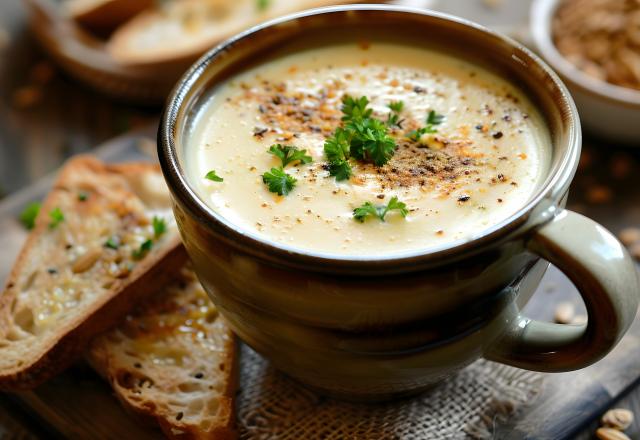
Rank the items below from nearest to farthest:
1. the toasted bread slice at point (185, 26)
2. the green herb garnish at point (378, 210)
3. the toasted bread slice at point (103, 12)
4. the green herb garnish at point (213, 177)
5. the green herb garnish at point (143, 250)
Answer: the green herb garnish at point (378, 210), the green herb garnish at point (213, 177), the green herb garnish at point (143, 250), the toasted bread slice at point (185, 26), the toasted bread slice at point (103, 12)

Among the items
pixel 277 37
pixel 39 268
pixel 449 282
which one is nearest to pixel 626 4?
pixel 277 37

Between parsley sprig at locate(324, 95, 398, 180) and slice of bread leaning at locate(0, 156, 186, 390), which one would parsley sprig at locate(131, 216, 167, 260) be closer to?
slice of bread leaning at locate(0, 156, 186, 390)

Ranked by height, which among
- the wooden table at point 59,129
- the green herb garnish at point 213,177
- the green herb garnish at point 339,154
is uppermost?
the green herb garnish at point 339,154

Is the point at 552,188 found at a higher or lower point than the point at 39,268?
higher

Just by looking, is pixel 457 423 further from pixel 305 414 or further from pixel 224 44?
pixel 224 44

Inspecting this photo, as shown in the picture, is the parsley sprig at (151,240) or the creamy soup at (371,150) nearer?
the creamy soup at (371,150)

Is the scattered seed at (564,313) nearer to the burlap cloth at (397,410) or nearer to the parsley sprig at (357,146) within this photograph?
the burlap cloth at (397,410)

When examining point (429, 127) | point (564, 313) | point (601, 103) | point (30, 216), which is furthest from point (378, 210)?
point (601, 103)

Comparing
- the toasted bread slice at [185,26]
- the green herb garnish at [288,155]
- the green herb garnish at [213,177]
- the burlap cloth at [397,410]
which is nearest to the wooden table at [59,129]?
the toasted bread slice at [185,26]

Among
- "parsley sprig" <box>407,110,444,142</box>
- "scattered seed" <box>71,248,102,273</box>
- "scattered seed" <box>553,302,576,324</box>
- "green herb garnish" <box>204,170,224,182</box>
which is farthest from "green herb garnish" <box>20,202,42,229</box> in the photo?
"scattered seed" <box>553,302,576,324</box>
